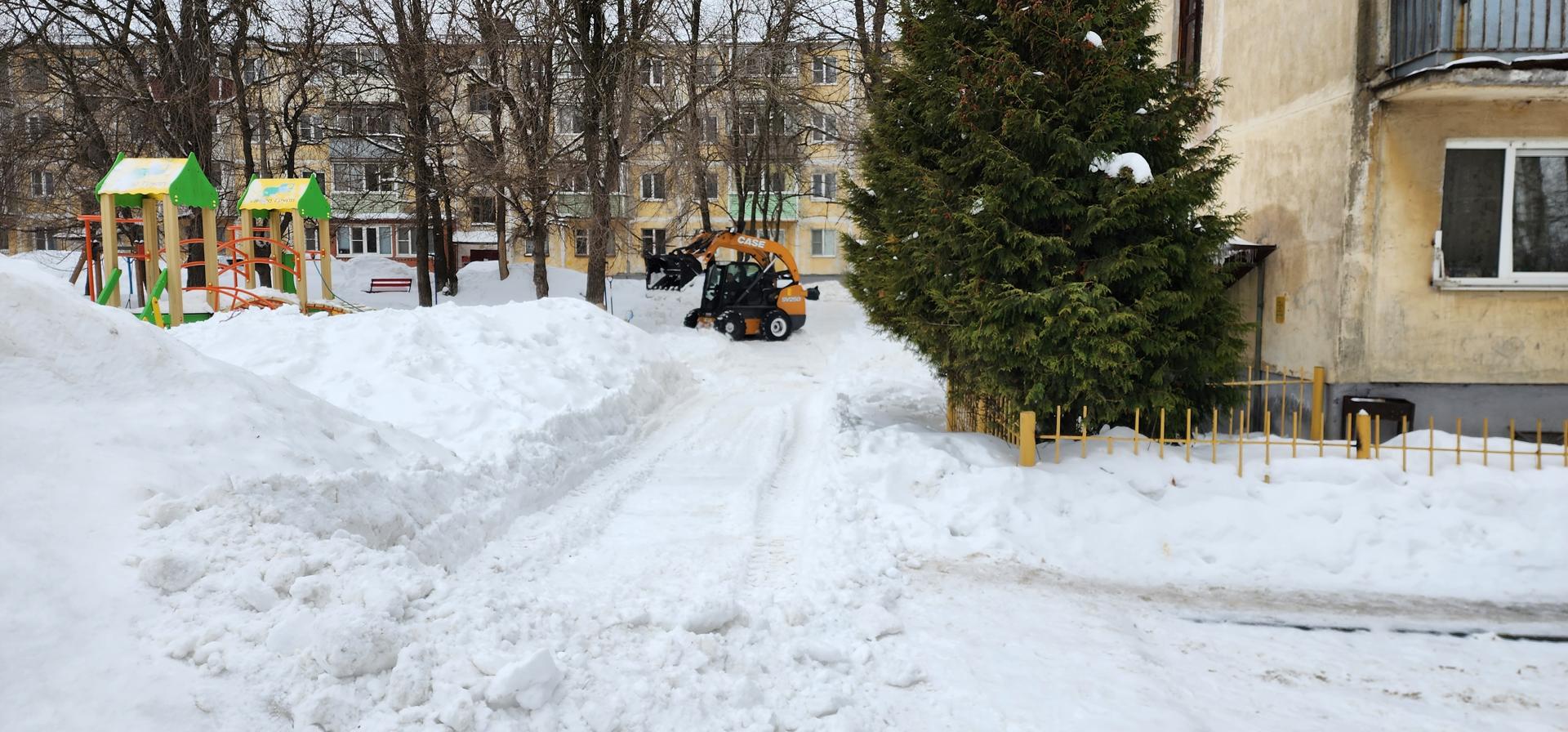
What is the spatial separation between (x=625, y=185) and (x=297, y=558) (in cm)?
2159

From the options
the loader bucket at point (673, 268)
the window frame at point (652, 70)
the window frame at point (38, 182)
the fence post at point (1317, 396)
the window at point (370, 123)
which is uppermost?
the window frame at point (652, 70)

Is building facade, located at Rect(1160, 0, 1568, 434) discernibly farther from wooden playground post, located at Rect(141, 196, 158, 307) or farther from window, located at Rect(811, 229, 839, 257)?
window, located at Rect(811, 229, 839, 257)

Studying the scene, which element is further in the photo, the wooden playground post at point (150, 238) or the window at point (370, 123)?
the window at point (370, 123)

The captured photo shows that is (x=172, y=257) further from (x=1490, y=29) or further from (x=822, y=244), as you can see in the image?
(x=822, y=244)

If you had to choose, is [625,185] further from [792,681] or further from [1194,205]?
[792,681]

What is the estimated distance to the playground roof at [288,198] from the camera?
59.5 ft

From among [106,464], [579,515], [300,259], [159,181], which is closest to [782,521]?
[579,515]

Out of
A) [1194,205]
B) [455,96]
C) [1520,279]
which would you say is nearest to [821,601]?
[1194,205]

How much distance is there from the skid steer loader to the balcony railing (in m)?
15.0

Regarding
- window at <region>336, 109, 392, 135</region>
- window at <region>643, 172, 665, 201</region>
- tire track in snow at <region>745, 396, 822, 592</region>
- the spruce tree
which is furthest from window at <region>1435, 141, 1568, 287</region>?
window at <region>336, 109, 392, 135</region>

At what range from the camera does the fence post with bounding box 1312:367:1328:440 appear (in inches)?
359

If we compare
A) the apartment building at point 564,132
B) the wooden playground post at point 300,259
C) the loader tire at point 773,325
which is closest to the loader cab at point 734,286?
the loader tire at point 773,325

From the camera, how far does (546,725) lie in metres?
3.89

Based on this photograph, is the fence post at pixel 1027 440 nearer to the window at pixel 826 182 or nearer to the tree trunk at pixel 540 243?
the tree trunk at pixel 540 243
